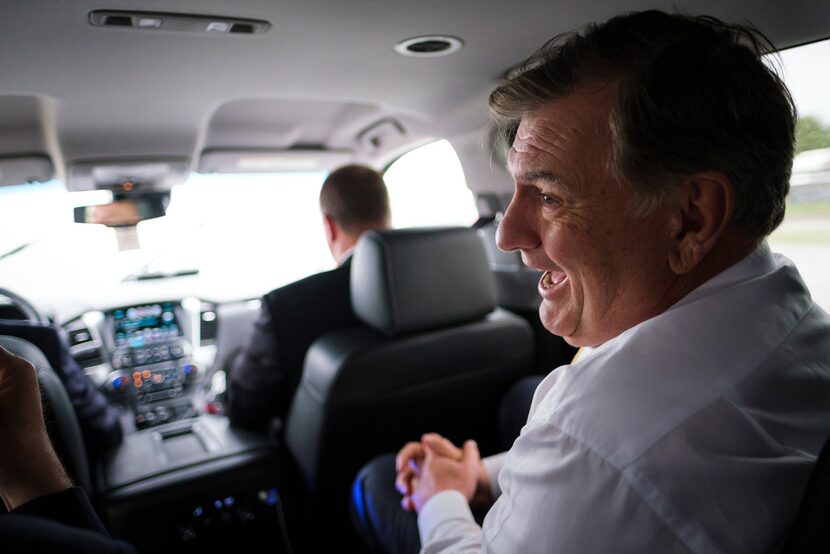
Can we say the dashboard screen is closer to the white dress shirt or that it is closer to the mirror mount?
the mirror mount

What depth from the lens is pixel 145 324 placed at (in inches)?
143

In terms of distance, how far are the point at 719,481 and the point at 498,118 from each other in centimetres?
83

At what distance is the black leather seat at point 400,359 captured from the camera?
82.0 inches

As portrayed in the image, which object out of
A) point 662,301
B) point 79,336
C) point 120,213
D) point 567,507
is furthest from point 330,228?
point 567,507

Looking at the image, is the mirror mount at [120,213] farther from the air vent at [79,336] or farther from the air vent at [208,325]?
the air vent at [208,325]

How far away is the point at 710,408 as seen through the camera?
0.75 metres

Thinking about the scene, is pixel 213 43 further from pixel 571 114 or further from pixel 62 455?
pixel 62 455

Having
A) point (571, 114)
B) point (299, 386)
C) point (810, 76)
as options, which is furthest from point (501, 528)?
point (299, 386)

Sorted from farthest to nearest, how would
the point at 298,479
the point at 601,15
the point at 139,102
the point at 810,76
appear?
the point at 298,479 → the point at 139,102 → the point at 810,76 → the point at 601,15

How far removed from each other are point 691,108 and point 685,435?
0.47 m

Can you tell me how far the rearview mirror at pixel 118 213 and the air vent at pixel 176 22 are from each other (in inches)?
19.0

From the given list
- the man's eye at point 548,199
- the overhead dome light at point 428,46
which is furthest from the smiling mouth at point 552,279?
the overhead dome light at point 428,46

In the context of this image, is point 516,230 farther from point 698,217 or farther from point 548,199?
point 698,217

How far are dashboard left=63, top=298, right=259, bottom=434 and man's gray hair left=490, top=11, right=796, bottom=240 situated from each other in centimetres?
289
